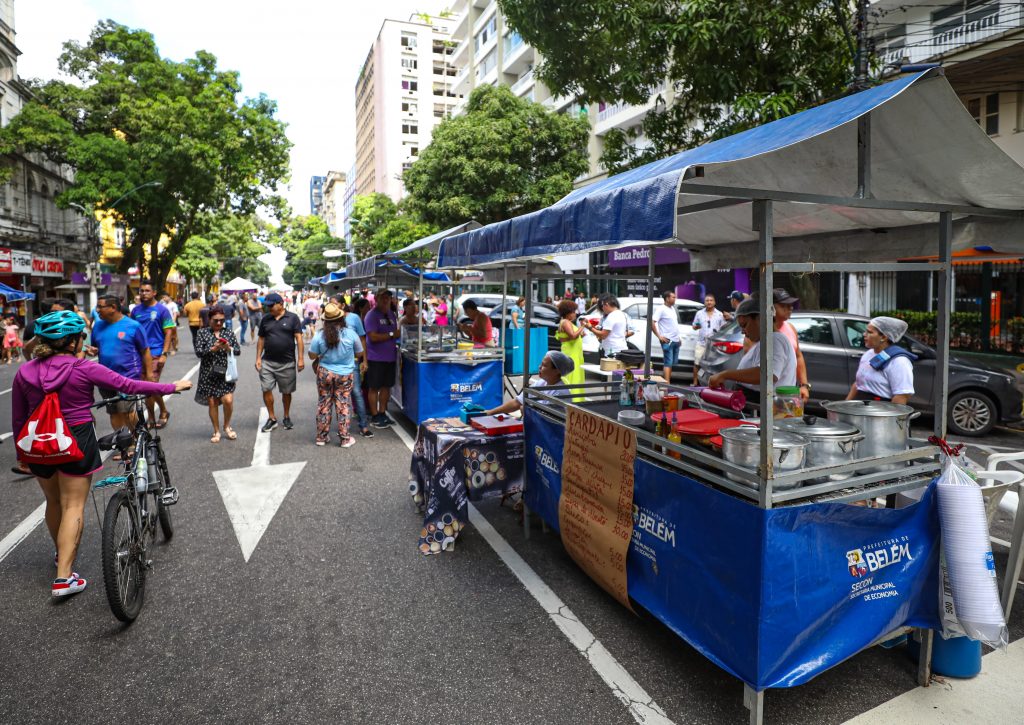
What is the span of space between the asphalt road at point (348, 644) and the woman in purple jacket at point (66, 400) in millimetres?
401

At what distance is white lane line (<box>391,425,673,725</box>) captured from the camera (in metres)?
3.05

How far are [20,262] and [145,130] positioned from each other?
7.49 meters

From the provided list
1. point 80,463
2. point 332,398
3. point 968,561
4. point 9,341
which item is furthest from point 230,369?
point 9,341

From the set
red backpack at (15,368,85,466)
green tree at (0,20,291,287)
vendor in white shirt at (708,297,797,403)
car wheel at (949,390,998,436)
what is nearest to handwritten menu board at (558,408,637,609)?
vendor in white shirt at (708,297,797,403)

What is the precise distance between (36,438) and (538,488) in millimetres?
3144

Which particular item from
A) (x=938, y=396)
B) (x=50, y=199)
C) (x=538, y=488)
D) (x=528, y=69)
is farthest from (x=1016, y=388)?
(x=50, y=199)

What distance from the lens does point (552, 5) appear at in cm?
1039

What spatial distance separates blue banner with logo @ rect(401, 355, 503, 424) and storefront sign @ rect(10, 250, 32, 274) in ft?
84.0

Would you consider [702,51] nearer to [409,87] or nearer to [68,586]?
[68,586]

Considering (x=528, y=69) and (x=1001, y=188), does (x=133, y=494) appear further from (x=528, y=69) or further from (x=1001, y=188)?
(x=528, y=69)

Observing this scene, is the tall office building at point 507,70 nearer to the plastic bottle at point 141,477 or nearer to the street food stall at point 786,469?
the street food stall at point 786,469

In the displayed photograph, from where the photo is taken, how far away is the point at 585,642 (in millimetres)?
3609

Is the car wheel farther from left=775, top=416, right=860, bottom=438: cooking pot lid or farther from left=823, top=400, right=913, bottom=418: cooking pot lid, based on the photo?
left=775, top=416, right=860, bottom=438: cooking pot lid

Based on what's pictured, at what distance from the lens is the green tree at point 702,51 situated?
9461 mm
